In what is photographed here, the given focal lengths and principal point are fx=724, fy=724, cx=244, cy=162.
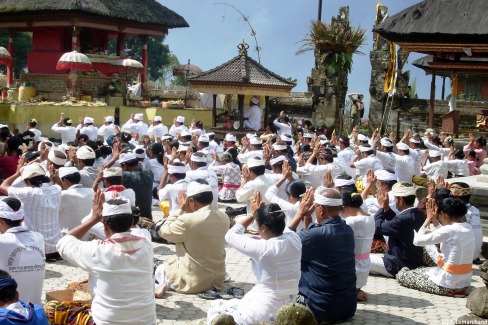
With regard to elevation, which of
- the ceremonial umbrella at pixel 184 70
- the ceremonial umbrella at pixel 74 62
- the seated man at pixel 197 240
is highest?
the ceremonial umbrella at pixel 184 70

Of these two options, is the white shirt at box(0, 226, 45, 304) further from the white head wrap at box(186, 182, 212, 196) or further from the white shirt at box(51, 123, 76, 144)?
the white shirt at box(51, 123, 76, 144)

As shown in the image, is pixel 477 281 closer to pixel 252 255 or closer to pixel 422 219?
pixel 422 219

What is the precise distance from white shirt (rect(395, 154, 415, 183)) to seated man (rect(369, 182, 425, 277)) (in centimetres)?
500

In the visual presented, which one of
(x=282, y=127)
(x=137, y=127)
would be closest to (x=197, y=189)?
(x=137, y=127)

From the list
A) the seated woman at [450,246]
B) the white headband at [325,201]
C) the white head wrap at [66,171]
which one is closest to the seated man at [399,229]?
the seated woman at [450,246]

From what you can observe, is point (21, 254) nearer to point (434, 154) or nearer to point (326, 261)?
point (326, 261)

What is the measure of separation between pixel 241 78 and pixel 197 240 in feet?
47.4

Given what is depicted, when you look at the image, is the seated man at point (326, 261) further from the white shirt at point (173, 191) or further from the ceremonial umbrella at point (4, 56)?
the ceremonial umbrella at point (4, 56)

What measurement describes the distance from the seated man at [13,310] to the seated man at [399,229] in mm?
4646

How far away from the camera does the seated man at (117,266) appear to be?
571 cm

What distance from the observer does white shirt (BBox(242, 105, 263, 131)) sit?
2248cm

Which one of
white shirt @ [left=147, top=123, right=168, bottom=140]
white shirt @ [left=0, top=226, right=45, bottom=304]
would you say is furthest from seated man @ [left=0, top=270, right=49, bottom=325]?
white shirt @ [left=147, top=123, right=168, bottom=140]

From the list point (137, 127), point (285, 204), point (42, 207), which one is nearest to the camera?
point (285, 204)

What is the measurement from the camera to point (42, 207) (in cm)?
871
